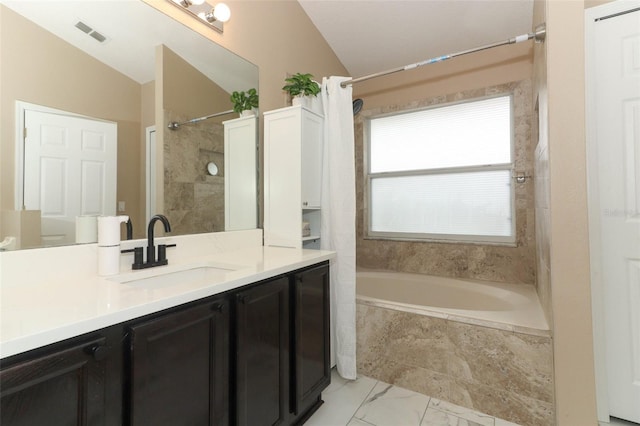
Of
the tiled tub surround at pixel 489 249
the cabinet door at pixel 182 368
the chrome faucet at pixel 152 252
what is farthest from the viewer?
the tiled tub surround at pixel 489 249

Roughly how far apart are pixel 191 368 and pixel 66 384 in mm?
332

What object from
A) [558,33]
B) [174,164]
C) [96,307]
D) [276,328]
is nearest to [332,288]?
[276,328]

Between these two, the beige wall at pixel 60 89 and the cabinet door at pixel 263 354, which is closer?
the beige wall at pixel 60 89

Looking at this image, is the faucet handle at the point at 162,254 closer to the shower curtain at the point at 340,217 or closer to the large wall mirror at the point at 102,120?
the large wall mirror at the point at 102,120

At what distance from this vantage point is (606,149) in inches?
60.2

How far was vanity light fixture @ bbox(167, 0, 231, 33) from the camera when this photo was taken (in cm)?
161

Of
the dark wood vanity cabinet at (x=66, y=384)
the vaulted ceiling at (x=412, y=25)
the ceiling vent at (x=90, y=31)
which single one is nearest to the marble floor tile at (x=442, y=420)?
the dark wood vanity cabinet at (x=66, y=384)

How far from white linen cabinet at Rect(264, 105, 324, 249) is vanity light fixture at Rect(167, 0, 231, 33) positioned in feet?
1.95

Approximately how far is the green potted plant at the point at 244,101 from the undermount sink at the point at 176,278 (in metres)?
1.04

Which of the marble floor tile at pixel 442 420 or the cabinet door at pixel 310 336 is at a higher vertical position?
the cabinet door at pixel 310 336

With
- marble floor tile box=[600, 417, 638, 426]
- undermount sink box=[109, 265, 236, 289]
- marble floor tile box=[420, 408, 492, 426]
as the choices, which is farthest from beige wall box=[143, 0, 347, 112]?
marble floor tile box=[600, 417, 638, 426]

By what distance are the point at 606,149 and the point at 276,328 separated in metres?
1.93

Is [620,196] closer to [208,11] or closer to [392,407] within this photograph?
[392,407]

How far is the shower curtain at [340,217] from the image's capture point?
1.96 metres
